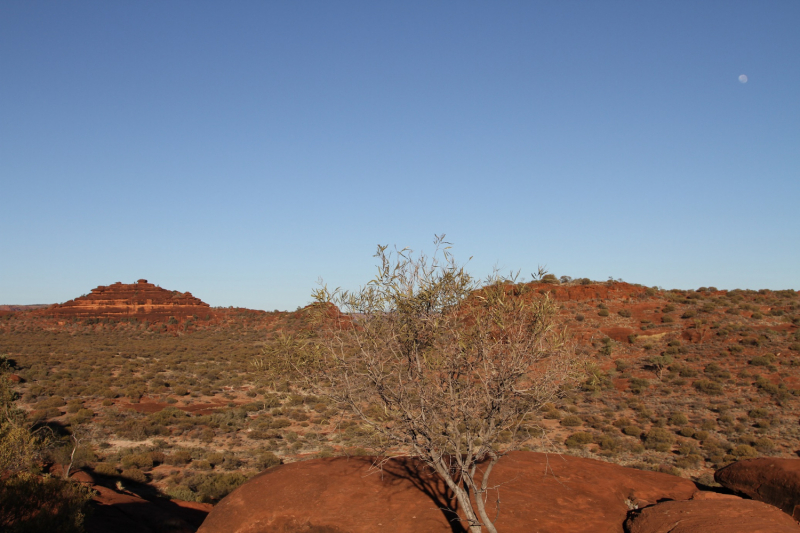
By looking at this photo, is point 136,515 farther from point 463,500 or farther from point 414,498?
point 463,500

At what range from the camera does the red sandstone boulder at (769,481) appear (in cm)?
986

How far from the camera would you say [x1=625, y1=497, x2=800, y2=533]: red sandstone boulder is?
7691 mm

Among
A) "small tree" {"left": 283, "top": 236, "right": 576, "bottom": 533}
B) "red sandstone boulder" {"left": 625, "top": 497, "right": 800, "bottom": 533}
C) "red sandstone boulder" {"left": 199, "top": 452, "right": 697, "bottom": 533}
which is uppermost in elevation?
"small tree" {"left": 283, "top": 236, "right": 576, "bottom": 533}

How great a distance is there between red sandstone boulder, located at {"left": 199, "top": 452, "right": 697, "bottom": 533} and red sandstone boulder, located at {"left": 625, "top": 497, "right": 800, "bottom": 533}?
79 centimetres

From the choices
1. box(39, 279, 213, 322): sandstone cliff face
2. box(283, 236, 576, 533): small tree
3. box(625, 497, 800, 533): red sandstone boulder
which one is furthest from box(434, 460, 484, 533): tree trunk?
box(39, 279, 213, 322): sandstone cliff face

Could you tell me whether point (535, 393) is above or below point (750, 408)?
above

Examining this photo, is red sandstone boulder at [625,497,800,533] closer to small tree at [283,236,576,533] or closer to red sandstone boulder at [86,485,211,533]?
small tree at [283,236,576,533]

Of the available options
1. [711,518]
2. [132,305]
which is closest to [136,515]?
[711,518]

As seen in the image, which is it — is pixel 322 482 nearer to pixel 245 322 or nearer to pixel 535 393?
pixel 535 393

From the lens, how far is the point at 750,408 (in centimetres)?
2289

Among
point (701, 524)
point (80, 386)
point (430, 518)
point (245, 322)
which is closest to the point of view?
point (701, 524)

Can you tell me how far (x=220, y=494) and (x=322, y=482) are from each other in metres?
6.33

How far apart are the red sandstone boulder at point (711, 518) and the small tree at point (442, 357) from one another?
3432mm

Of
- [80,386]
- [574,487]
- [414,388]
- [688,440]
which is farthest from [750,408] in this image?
[80,386]
